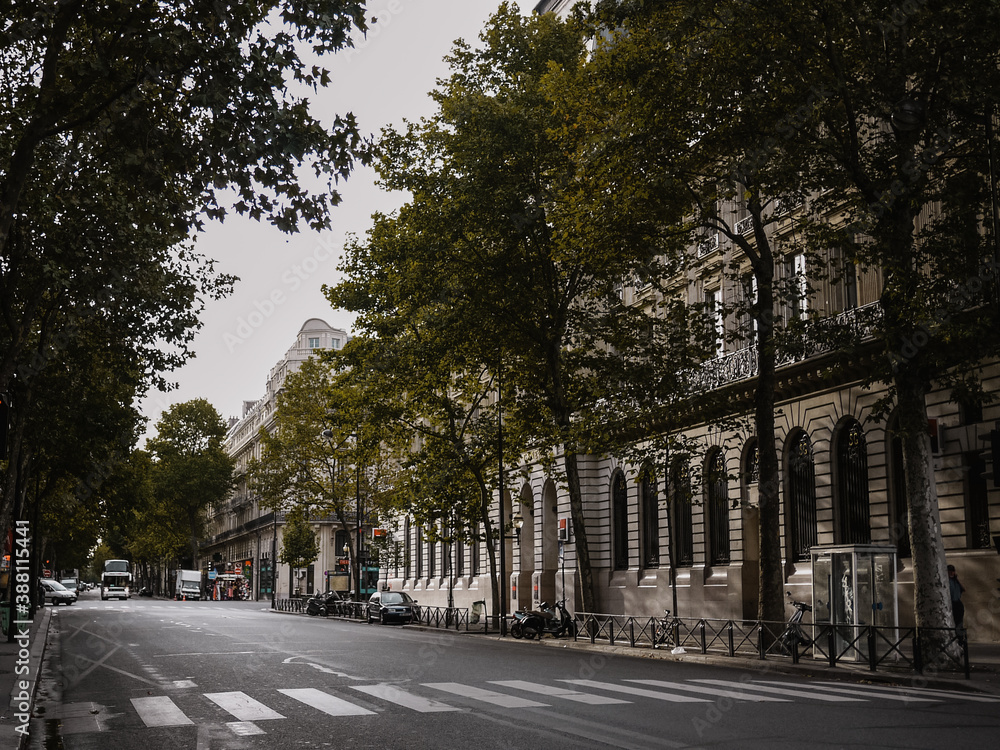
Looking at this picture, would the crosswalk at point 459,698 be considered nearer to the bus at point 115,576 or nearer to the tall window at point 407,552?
the tall window at point 407,552

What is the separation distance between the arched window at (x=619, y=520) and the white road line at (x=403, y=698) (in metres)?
27.1

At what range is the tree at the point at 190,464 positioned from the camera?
107m

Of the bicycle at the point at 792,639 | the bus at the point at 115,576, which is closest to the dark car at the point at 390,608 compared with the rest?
the bicycle at the point at 792,639

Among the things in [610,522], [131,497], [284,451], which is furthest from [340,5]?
[284,451]

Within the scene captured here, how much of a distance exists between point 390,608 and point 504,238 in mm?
19801

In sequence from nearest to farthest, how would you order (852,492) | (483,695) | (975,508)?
(483,695), (975,508), (852,492)

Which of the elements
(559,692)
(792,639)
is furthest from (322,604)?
(559,692)

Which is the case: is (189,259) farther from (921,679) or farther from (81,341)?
(921,679)

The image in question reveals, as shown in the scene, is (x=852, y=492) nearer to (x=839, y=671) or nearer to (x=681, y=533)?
(x=681, y=533)

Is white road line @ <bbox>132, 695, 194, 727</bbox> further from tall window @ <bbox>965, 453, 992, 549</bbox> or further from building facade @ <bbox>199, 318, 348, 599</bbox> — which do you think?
building facade @ <bbox>199, 318, 348, 599</bbox>

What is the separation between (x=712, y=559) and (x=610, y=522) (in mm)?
7827

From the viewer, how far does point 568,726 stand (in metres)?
11.3

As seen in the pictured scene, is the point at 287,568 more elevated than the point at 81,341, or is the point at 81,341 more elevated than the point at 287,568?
the point at 81,341

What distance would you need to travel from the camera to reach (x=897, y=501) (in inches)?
1096
